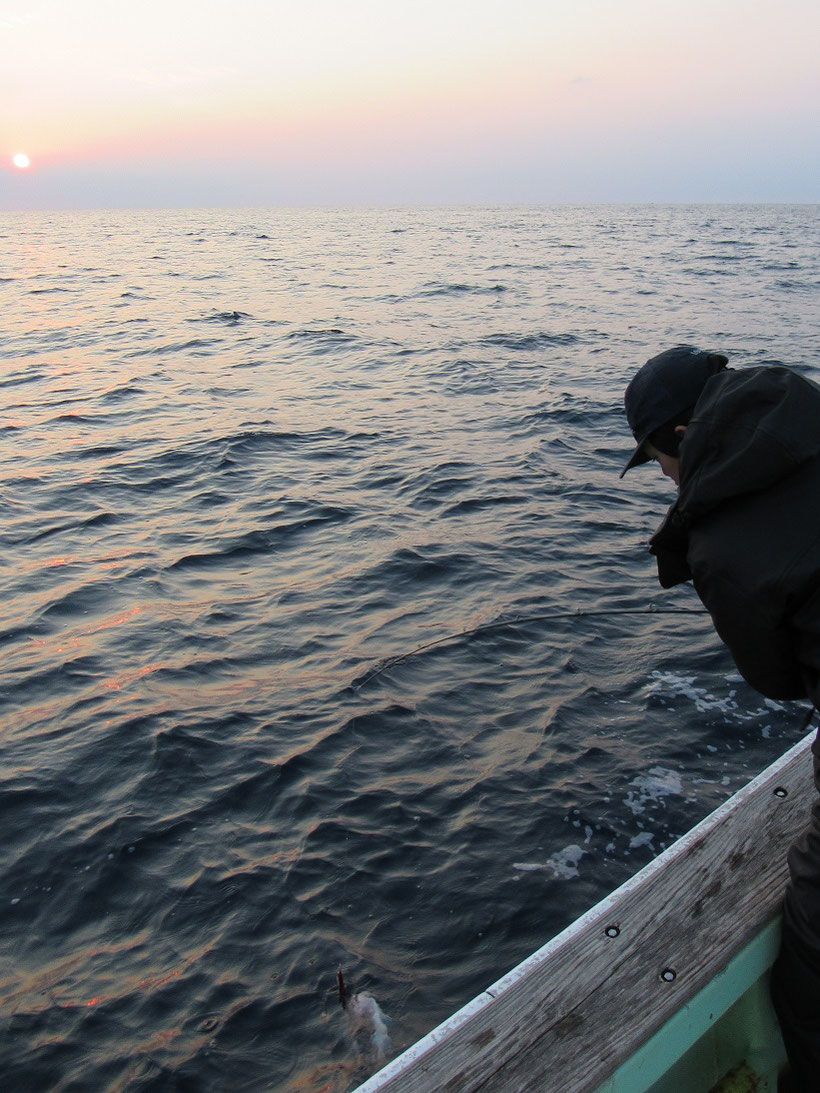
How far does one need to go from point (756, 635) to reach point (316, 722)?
13.1 feet

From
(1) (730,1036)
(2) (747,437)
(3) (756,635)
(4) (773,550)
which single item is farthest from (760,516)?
(1) (730,1036)

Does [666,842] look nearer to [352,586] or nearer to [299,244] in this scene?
[352,586]

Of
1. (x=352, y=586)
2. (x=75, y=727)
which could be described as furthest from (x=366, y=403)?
(x=75, y=727)

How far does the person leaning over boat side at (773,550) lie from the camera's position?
2.12 metres

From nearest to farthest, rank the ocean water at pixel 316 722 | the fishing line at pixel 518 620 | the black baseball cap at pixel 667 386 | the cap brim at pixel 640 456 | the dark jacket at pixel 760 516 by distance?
the dark jacket at pixel 760 516, the black baseball cap at pixel 667 386, the cap brim at pixel 640 456, the ocean water at pixel 316 722, the fishing line at pixel 518 620

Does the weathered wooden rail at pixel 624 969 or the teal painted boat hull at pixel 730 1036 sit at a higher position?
the weathered wooden rail at pixel 624 969

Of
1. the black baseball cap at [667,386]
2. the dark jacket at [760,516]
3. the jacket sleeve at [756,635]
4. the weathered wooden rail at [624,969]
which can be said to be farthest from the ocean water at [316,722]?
the black baseball cap at [667,386]

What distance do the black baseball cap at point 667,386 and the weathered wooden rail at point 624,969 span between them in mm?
1173

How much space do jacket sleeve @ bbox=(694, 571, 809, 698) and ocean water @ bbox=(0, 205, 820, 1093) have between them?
90.8 inches

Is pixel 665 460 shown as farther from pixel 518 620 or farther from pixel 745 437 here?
pixel 518 620

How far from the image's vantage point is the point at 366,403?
49.4 ft

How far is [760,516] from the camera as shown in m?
2.17

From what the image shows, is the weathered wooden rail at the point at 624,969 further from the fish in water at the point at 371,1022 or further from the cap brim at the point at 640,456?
the fish in water at the point at 371,1022

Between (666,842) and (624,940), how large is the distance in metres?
2.72
